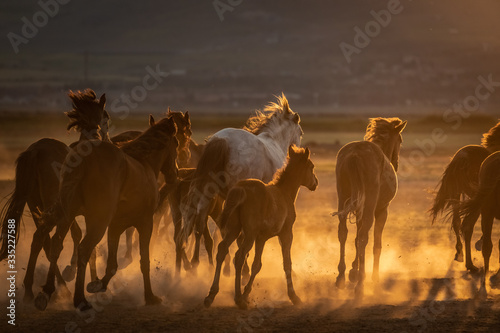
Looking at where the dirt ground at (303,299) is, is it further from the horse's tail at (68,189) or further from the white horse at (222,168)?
the horse's tail at (68,189)

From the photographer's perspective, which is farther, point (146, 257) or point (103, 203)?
point (146, 257)

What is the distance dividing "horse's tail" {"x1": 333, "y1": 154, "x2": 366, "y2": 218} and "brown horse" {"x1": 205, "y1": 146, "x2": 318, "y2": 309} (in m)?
1.20

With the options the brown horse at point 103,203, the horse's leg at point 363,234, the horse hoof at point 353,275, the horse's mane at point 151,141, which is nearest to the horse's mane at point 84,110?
the horse's mane at point 151,141

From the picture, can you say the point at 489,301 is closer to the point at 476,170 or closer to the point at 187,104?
the point at 476,170

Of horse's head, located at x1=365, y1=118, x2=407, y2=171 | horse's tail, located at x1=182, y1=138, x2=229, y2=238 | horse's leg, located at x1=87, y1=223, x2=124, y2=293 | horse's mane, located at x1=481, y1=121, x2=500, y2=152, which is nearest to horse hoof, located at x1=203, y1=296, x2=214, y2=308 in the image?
horse's leg, located at x1=87, y1=223, x2=124, y2=293

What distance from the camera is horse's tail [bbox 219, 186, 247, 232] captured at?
9.16m

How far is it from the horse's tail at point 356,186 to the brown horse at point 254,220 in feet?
3.93

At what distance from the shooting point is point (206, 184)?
11391 millimetres

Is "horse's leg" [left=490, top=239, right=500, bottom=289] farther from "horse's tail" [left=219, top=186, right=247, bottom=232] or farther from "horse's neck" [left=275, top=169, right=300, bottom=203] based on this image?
"horse's tail" [left=219, top=186, right=247, bottom=232]

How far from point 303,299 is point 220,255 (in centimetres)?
134

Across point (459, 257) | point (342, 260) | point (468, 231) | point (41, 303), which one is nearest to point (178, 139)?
point (342, 260)

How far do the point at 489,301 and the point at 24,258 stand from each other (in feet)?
22.3

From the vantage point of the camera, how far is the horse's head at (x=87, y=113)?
1029 centimetres

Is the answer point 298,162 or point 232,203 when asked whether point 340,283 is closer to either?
point 298,162
